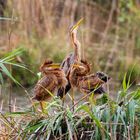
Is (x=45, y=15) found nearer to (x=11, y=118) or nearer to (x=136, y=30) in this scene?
(x=136, y=30)

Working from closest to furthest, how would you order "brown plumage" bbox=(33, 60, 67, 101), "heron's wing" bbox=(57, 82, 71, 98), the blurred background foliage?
"brown plumage" bbox=(33, 60, 67, 101) < "heron's wing" bbox=(57, 82, 71, 98) < the blurred background foliage

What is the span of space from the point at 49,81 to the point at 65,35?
594 cm

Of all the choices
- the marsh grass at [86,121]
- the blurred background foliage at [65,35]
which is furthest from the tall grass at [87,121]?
the blurred background foliage at [65,35]

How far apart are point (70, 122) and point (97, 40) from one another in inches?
262

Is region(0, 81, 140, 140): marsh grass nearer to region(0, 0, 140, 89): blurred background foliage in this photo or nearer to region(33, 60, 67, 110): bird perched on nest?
region(33, 60, 67, 110): bird perched on nest

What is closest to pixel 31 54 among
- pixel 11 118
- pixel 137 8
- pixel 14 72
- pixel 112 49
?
pixel 14 72

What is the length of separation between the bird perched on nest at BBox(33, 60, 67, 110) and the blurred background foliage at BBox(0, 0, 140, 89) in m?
4.54

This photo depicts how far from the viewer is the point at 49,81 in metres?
4.44

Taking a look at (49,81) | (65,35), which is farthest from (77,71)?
(65,35)

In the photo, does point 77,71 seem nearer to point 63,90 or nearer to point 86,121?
point 63,90

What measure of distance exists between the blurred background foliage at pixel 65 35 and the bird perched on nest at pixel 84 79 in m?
4.55

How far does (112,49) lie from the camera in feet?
34.3

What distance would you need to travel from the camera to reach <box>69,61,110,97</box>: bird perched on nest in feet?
14.6

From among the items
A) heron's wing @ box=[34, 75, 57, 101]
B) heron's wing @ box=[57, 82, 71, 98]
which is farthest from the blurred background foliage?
heron's wing @ box=[34, 75, 57, 101]
